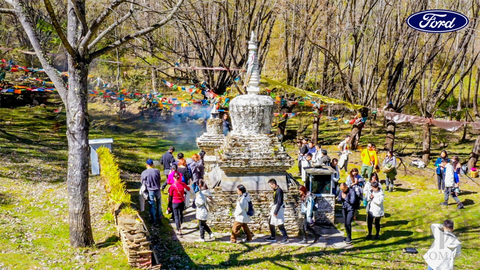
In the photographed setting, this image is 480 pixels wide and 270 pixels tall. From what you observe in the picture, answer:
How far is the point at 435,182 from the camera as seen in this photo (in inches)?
680

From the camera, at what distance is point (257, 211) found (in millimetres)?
10711

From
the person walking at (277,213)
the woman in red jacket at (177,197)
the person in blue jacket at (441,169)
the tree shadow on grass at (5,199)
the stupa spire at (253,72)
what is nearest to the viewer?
the person walking at (277,213)

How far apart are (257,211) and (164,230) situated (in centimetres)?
248

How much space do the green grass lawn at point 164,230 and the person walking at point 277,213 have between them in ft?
1.50

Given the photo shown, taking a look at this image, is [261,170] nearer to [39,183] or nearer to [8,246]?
[8,246]

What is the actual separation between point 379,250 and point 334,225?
6.14 ft

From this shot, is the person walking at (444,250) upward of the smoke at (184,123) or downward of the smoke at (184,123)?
downward

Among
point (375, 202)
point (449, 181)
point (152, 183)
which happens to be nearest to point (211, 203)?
point (152, 183)

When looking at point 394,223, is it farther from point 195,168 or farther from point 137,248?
point 137,248

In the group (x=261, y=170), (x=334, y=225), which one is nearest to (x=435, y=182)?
(x=334, y=225)

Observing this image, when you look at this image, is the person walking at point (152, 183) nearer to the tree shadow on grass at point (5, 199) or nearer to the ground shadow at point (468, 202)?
the tree shadow on grass at point (5, 199)

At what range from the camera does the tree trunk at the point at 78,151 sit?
25.7ft

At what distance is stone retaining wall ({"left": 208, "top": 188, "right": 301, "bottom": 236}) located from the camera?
418 inches

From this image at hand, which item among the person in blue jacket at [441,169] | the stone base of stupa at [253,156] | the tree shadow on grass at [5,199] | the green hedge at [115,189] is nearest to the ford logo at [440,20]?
the person in blue jacket at [441,169]
